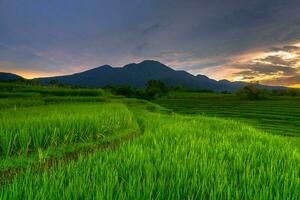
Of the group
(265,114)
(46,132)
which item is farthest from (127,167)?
(265,114)

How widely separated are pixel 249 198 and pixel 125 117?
958 cm

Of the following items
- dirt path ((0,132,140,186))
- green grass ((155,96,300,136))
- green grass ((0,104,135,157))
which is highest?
green grass ((0,104,135,157))

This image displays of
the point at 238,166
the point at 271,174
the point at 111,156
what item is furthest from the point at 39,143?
the point at 271,174

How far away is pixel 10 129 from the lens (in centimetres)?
792

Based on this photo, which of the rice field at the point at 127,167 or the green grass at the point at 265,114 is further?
the green grass at the point at 265,114

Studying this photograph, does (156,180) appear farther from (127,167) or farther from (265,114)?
(265,114)

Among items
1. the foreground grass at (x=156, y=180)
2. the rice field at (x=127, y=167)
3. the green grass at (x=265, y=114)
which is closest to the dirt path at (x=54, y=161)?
the rice field at (x=127, y=167)

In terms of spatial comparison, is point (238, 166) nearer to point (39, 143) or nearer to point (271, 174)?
point (271, 174)

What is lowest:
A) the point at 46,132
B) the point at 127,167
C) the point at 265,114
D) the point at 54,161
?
the point at 265,114

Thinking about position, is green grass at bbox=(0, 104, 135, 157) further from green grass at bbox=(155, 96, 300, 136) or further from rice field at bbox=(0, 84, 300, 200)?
green grass at bbox=(155, 96, 300, 136)

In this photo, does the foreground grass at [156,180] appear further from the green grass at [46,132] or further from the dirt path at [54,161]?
the green grass at [46,132]

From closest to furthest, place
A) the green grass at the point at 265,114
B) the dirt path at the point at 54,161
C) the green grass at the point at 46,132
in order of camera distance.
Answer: the dirt path at the point at 54,161 < the green grass at the point at 46,132 < the green grass at the point at 265,114

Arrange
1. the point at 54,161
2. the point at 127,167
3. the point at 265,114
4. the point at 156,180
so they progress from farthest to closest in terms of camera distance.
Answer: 1. the point at 265,114
2. the point at 54,161
3. the point at 127,167
4. the point at 156,180

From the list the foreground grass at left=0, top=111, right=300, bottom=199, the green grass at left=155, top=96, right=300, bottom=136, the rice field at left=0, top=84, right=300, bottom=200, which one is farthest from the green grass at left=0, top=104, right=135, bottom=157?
the green grass at left=155, top=96, right=300, bottom=136
